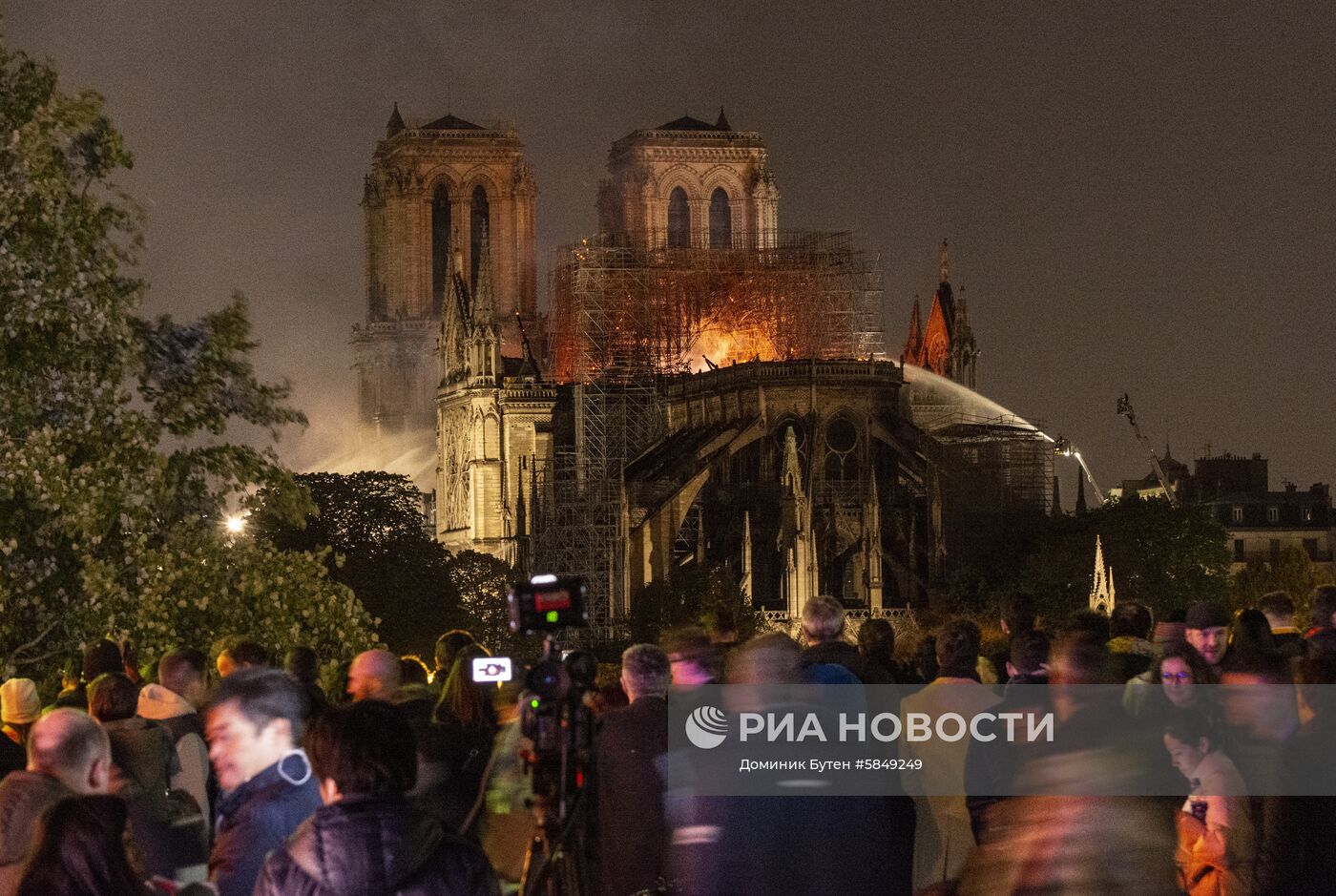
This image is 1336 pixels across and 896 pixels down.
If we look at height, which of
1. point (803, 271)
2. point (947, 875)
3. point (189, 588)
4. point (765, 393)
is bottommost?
point (947, 875)

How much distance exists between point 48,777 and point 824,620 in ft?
18.0

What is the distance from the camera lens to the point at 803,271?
94188 millimetres

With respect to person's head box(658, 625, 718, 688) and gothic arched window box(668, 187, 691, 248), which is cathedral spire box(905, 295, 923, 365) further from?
person's head box(658, 625, 718, 688)

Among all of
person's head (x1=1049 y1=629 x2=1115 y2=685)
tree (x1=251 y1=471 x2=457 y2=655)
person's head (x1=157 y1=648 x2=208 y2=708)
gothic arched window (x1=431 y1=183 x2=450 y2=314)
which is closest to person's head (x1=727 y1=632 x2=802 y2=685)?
person's head (x1=1049 y1=629 x2=1115 y2=685)

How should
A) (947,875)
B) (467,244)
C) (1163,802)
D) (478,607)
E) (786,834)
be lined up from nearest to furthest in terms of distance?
(1163,802) → (786,834) → (947,875) → (478,607) → (467,244)

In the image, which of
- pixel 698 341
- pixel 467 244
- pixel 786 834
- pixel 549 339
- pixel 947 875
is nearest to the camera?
pixel 786 834

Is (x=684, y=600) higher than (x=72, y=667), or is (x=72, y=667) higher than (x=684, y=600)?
(x=684, y=600)

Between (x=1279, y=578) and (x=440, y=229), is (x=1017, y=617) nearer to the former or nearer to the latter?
(x=1279, y=578)

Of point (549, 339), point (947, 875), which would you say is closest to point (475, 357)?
point (549, 339)

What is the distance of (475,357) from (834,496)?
Result: 1905cm

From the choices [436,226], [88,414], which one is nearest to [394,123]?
[436,226]

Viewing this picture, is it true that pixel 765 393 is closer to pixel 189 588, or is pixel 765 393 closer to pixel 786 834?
pixel 189 588

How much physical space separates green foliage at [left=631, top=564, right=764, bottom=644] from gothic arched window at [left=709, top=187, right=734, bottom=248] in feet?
106

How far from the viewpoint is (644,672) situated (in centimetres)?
1072
